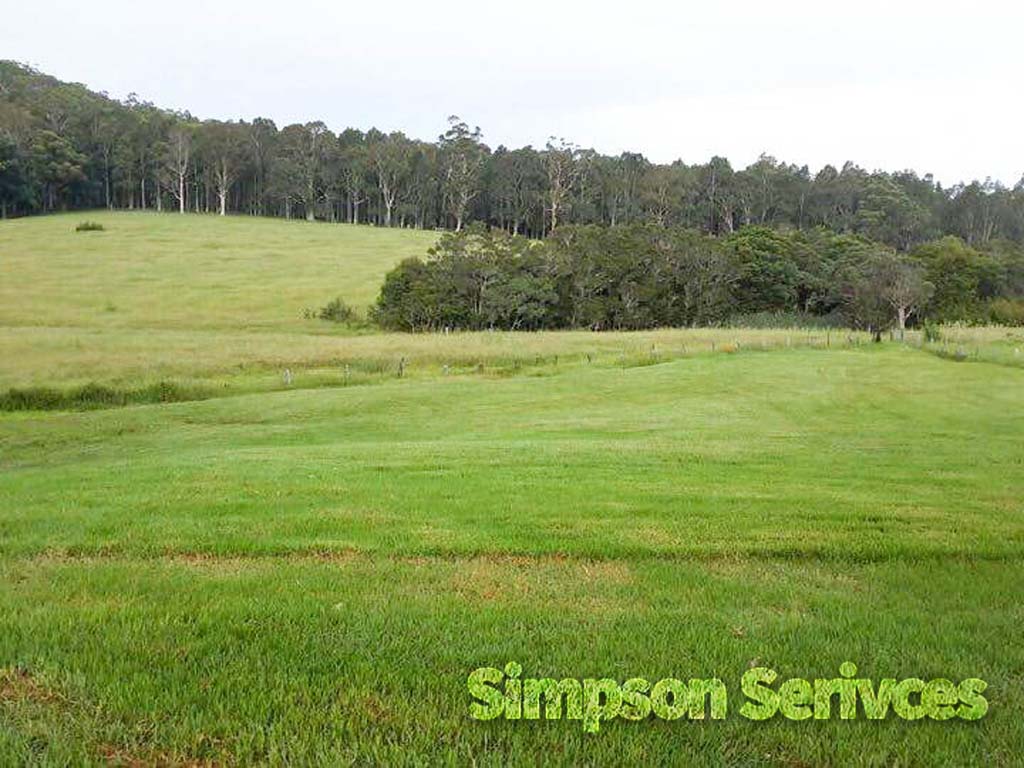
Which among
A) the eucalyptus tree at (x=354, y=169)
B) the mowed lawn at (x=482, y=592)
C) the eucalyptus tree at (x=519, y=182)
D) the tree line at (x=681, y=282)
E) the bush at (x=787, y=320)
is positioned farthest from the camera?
the eucalyptus tree at (x=354, y=169)

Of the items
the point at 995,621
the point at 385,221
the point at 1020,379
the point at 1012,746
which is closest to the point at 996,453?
the point at 995,621

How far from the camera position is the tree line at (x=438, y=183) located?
122438 millimetres

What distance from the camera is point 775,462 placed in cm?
1590

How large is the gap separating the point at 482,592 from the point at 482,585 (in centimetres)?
25

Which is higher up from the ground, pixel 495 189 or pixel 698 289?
pixel 495 189

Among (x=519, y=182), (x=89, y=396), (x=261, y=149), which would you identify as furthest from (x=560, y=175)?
(x=89, y=396)

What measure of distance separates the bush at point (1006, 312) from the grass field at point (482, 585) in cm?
7685

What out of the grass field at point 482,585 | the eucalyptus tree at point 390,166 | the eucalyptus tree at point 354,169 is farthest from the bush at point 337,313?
the eucalyptus tree at point 354,169

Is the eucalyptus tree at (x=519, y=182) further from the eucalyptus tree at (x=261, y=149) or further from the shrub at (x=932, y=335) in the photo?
the shrub at (x=932, y=335)

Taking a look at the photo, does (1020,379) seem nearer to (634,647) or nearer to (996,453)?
(996,453)

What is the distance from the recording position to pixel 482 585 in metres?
7.32

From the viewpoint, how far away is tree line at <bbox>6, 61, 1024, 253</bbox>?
12244 centimetres

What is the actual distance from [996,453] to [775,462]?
18.5 feet

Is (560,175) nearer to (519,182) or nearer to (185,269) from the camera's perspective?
(519,182)
